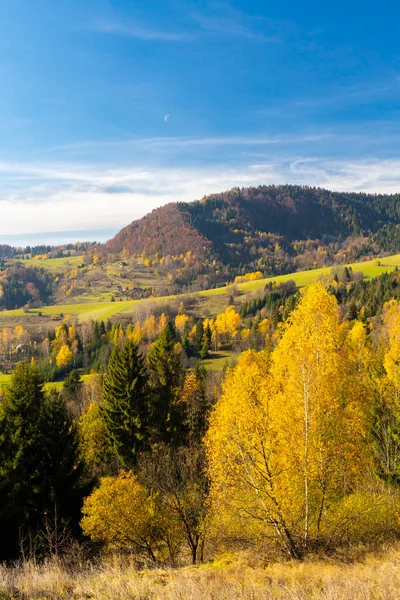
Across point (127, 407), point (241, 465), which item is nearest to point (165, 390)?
point (127, 407)

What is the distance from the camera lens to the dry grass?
9.85 meters

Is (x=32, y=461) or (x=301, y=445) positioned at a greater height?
(x=301, y=445)

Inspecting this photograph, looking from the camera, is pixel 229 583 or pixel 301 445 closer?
pixel 229 583

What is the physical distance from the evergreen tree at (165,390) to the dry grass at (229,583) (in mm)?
23212

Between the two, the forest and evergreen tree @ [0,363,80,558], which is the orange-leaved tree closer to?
the forest

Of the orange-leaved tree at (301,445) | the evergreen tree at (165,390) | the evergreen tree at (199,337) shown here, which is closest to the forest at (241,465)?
the orange-leaved tree at (301,445)

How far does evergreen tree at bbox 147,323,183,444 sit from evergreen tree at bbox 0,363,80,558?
548 inches

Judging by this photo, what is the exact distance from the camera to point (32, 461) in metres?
21.3

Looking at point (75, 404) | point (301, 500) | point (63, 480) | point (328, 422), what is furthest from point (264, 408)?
point (75, 404)

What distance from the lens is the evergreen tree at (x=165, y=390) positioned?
121 ft

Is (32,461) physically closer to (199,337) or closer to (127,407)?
(127,407)

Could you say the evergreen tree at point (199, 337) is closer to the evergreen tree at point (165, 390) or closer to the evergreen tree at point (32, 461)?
the evergreen tree at point (165, 390)

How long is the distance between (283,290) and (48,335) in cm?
11238

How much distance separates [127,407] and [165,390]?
25.0ft
